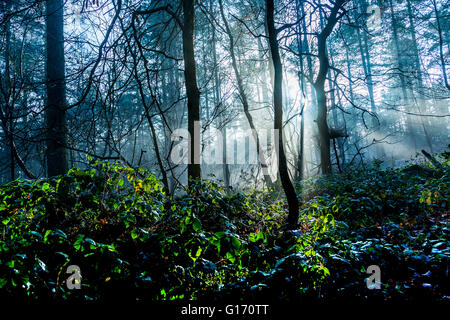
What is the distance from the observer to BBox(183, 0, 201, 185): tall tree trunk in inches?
170

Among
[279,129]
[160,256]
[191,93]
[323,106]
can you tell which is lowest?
[160,256]

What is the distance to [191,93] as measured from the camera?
4.43 meters

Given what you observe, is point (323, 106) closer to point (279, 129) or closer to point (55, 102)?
point (279, 129)

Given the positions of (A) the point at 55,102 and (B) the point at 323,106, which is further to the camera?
(B) the point at 323,106

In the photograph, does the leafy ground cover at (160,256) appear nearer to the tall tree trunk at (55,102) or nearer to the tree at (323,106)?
the tall tree trunk at (55,102)

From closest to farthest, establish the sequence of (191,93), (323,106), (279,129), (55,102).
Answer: (279,129), (191,93), (55,102), (323,106)

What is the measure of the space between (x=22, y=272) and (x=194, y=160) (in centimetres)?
291

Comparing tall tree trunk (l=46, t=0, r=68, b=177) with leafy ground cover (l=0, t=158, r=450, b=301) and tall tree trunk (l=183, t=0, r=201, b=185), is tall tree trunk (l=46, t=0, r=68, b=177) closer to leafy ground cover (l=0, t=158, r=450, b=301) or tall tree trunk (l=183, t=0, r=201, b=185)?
tall tree trunk (l=183, t=0, r=201, b=185)

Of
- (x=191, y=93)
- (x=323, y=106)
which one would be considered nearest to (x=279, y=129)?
(x=191, y=93)

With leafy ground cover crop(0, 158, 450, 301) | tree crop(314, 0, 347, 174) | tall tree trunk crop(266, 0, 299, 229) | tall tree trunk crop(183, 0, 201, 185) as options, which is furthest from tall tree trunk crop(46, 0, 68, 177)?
tree crop(314, 0, 347, 174)

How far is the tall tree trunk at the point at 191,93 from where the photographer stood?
432 cm

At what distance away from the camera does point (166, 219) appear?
2947mm

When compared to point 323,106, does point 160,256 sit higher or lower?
lower
